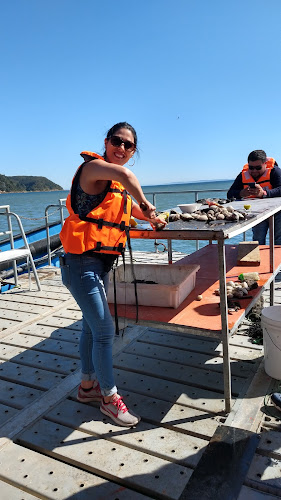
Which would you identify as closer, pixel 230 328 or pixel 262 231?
pixel 230 328

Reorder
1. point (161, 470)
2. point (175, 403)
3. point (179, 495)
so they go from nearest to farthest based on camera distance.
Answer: point (179, 495) < point (161, 470) < point (175, 403)

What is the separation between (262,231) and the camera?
5.12 meters

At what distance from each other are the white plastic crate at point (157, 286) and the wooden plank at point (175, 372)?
1.92 ft

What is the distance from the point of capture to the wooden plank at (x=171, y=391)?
8.14 feet

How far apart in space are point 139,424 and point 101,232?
1.18m

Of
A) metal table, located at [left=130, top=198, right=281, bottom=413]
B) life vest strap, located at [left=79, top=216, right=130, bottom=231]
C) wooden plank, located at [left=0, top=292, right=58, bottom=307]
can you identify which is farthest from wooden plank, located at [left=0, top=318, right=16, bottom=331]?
life vest strap, located at [left=79, top=216, right=130, bottom=231]

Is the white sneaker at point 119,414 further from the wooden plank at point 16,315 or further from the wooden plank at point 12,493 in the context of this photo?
the wooden plank at point 16,315

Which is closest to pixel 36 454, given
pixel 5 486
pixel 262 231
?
pixel 5 486

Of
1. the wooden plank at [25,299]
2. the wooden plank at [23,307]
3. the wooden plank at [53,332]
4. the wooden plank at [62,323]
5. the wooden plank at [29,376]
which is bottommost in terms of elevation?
the wooden plank at [29,376]

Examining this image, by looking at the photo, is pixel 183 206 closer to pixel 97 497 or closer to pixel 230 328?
pixel 230 328

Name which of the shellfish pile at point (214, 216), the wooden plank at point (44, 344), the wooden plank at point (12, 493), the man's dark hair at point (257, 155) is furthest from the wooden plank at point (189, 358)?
the man's dark hair at point (257, 155)

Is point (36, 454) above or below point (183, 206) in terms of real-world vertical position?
below

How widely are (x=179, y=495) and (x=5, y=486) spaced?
841 mm

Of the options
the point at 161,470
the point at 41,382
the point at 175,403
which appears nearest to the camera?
the point at 161,470
